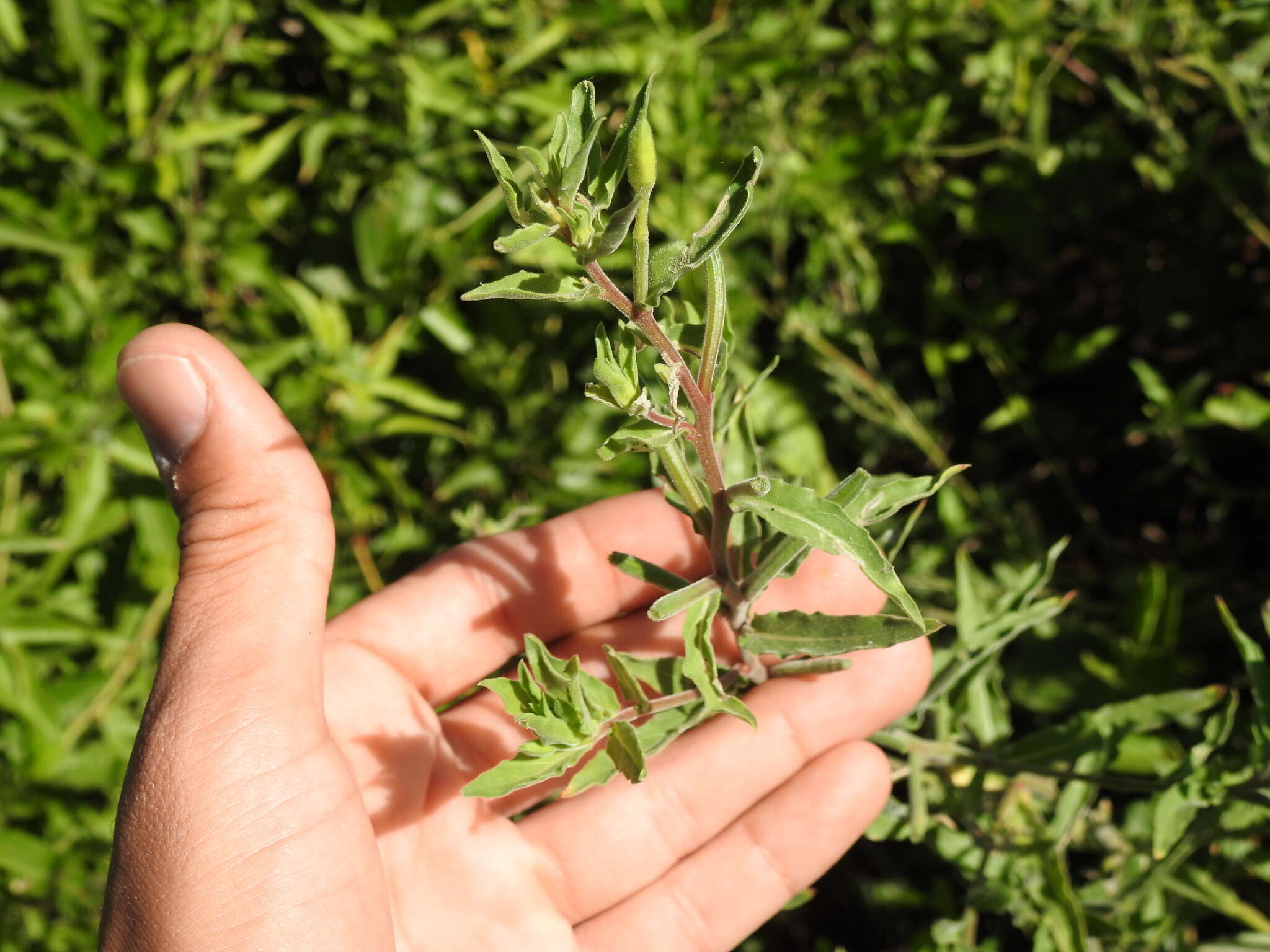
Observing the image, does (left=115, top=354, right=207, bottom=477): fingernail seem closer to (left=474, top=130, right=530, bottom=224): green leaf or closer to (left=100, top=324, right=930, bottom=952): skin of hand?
(left=100, top=324, right=930, bottom=952): skin of hand

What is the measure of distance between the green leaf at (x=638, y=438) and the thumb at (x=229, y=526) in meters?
0.69

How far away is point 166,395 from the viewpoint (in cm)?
169

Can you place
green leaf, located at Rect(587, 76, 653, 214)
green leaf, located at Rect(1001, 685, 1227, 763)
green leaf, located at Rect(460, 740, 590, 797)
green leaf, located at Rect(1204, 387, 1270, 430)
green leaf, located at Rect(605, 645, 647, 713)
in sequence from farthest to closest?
green leaf, located at Rect(1204, 387, 1270, 430) < green leaf, located at Rect(1001, 685, 1227, 763) < green leaf, located at Rect(605, 645, 647, 713) < green leaf, located at Rect(460, 740, 590, 797) < green leaf, located at Rect(587, 76, 653, 214)

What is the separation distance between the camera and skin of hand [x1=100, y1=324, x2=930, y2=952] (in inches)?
66.1

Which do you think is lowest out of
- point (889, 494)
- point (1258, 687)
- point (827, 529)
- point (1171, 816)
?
point (1171, 816)

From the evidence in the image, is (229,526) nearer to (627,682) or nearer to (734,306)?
(627,682)

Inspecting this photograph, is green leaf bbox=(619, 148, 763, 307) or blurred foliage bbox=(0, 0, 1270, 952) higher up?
green leaf bbox=(619, 148, 763, 307)

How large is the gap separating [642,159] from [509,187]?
17cm

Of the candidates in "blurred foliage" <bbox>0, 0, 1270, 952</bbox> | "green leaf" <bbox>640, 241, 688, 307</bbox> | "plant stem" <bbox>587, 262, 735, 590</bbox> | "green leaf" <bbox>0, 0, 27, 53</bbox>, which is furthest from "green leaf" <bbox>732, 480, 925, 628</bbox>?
"green leaf" <bbox>0, 0, 27, 53</bbox>

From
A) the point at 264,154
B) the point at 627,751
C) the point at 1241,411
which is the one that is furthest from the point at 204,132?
the point at 1241,411

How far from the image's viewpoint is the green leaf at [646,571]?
181 cm

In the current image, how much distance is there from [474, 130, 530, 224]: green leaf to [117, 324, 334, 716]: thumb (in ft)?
2.28

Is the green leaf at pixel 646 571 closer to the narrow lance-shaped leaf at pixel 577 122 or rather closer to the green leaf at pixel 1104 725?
the narrow lance-shaped leaf at pixel 577 122

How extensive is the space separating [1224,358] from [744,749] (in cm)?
185
